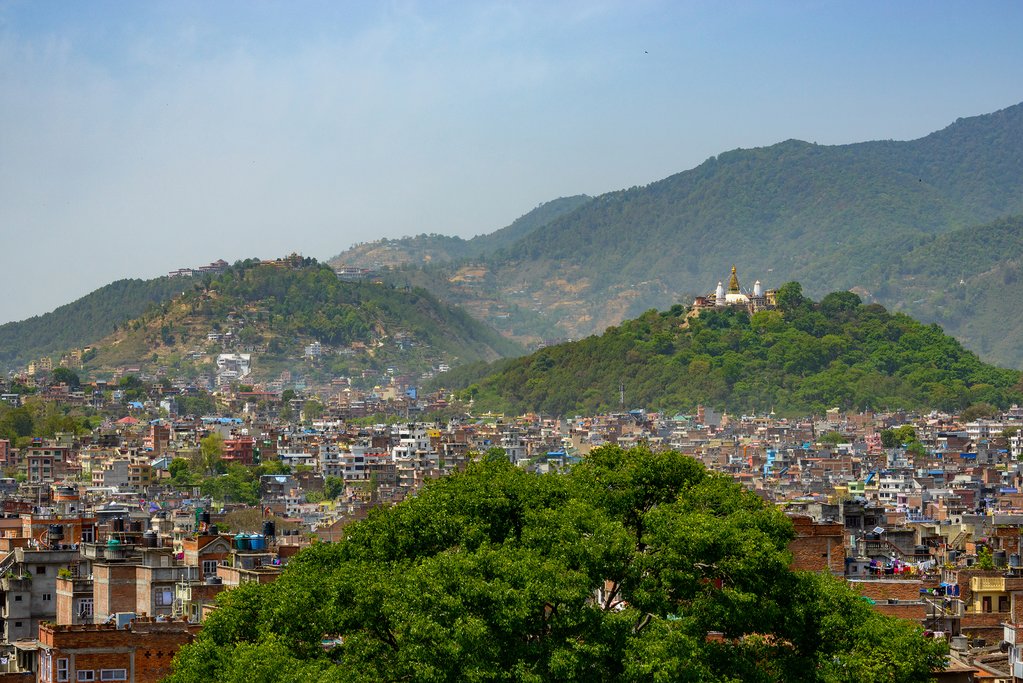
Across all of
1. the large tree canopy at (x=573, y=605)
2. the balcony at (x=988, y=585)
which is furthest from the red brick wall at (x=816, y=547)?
the balcony at (x=988, y=585)

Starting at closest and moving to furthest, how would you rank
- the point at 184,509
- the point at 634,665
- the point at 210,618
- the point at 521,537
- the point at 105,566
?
the point at 634,665 → the point at 521,537 → the point at 210,618 → the point at 105,566 → the point at 184,509

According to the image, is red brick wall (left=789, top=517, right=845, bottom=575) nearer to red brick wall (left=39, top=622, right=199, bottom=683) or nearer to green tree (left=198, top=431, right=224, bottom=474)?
red brick wall (left=39, top=622, right=199, bottom=683)

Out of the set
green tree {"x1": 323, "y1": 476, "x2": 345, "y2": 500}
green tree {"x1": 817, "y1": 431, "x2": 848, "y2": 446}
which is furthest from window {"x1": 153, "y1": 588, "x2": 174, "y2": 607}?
green tree {"x1": 817, "y1": 431, "x2": 848, "y2": 446}

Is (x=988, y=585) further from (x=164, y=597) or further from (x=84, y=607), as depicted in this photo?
(x=84, y=607)

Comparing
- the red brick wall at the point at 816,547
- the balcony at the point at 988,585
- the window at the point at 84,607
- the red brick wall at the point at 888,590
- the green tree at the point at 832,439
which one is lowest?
the window at the point at 84,607

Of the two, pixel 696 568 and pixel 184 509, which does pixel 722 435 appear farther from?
pixel 696 568

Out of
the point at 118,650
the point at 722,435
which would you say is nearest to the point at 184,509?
the point at 118,650

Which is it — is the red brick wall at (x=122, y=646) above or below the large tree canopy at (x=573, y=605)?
below

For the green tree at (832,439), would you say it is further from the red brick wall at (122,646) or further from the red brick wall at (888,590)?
the red brick wall at (122,646)
